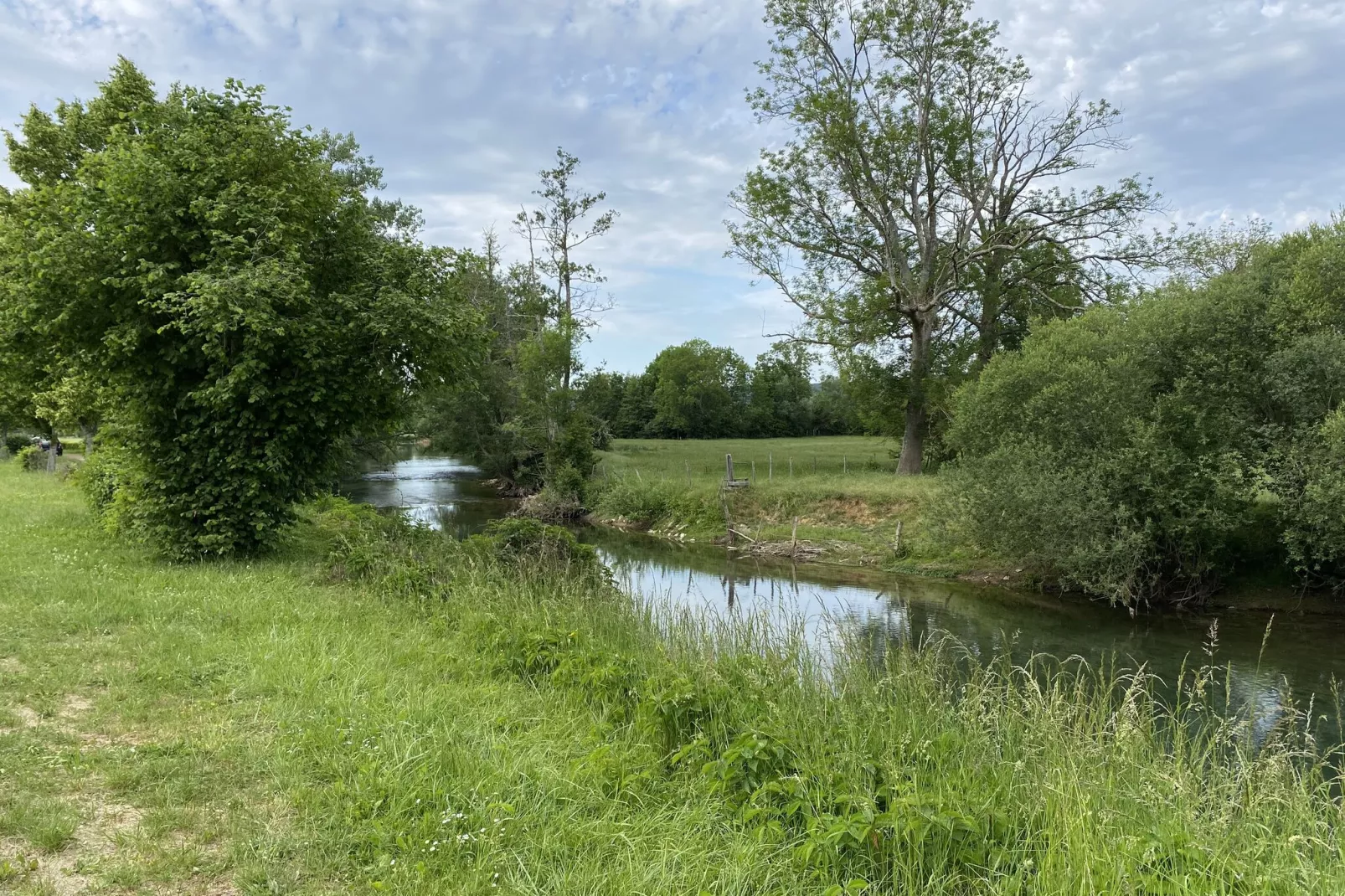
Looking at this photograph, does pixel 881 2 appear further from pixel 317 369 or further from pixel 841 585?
pixel 317 369

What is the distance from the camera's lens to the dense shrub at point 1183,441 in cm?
1641

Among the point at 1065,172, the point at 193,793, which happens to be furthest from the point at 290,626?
the point at 1065,172

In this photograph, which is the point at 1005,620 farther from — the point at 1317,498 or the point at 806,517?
the point at 806,517

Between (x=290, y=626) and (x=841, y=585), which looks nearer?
(x=290, y=626)

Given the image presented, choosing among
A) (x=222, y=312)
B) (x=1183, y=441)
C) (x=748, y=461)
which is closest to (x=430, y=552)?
(x=222, y=312)

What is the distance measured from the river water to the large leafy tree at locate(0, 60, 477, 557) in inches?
208

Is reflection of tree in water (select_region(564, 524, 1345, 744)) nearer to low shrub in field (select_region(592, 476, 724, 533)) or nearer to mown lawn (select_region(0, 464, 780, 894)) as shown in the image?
mown lawn (select_region(0, 464, 780, 894))

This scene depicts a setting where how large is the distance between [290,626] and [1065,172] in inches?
1329

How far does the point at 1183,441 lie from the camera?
1811 centimetres

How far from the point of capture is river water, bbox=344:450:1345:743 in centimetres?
1144

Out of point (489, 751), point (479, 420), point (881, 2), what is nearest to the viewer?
point (489, 751)

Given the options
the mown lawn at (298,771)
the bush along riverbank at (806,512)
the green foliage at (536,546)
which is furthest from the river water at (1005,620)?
the mown lawn at (298,771)

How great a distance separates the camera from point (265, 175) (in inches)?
492

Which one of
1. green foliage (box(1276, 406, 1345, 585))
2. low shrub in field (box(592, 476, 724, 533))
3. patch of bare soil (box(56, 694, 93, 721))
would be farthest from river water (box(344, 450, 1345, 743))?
patch of bare soil (box(56, 694, 93, 721))
